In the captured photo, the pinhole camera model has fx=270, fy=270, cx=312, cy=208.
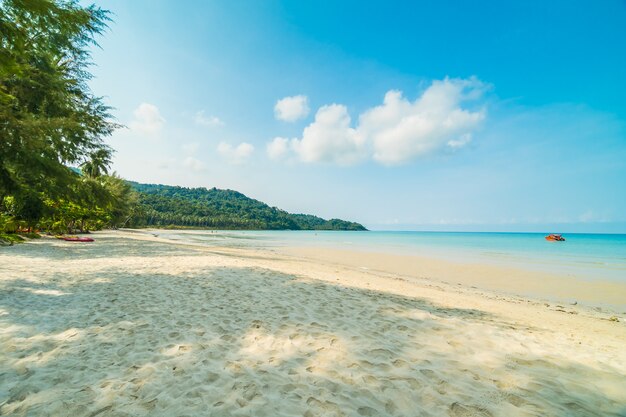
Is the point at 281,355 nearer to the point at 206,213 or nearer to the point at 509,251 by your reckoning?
the point at 509,251

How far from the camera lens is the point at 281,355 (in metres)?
4.04

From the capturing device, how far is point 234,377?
3.39 meters

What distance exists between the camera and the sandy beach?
294cm

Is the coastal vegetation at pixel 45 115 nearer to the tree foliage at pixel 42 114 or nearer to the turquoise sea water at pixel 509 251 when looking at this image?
the tree foliage at pixel 42 114

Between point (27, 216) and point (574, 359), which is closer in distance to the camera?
point (574, 359)

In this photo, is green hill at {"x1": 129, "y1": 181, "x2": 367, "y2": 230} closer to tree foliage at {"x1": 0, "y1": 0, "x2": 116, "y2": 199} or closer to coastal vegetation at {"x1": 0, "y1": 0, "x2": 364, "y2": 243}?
coastal vegetation at {"x1": 0, "y1": 0, "x2": 364, "y2": 243}

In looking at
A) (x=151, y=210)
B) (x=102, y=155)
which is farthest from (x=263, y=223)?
(x=102, y=155)

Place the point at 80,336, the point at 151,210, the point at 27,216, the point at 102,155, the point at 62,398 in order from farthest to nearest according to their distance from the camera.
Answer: the point at 151,210 → the point at 102,155 → the point at 27,216 → the point at 80,336 → the point at 62,398

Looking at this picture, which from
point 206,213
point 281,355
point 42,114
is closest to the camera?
point 281,355

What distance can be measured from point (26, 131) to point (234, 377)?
12.7 meters

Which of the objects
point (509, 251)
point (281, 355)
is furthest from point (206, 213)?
point (281, 355)

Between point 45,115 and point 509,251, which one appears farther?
point 509,251

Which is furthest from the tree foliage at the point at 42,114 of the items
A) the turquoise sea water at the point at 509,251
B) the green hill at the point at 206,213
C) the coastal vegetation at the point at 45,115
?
the green hill at the point at 206,213

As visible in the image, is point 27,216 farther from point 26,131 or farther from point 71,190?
point 26,131
